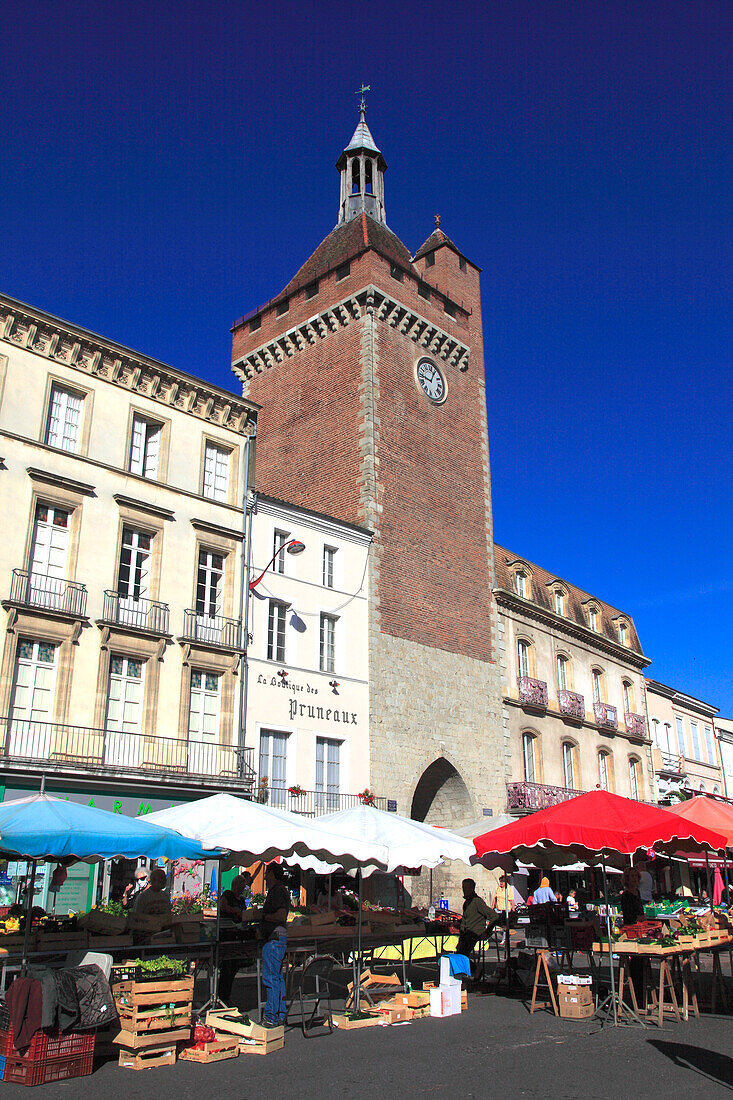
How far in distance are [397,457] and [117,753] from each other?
42.9 feet

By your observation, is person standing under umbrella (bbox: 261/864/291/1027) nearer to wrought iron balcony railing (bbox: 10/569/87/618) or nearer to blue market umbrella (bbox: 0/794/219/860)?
blue market umbrella (bbox: 0/794/219/860)

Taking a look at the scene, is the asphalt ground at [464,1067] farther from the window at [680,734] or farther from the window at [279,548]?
the window at [680,734]

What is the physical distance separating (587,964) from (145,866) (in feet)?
30.1

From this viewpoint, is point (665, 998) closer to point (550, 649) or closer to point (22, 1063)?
point (22, 1063)

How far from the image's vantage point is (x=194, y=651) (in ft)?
66.0

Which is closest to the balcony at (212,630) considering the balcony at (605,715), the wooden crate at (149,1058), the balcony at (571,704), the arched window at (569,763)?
Answer: the wooden crate at (149,1058)

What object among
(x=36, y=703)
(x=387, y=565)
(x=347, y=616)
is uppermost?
(x=387, y=565)

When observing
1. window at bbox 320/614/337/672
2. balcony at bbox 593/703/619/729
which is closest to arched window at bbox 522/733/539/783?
balcony at bbox 593/703/619/729

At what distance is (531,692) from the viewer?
3025cm

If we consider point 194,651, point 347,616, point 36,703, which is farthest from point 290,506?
point 36,703

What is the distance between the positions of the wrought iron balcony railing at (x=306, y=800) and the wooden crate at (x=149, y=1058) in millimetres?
11391

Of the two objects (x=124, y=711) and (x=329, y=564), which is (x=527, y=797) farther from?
(x=124, y=711)

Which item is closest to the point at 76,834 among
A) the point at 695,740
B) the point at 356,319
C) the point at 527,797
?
Result: the point at 527,797

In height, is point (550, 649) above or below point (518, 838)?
above
